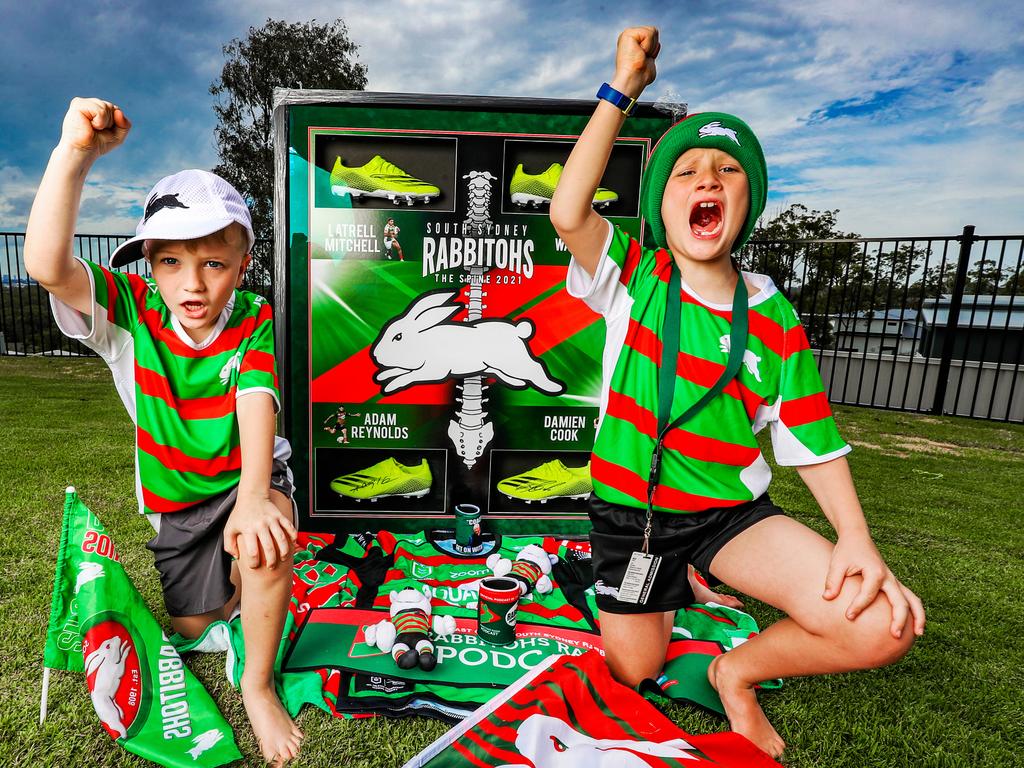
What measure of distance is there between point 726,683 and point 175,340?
6.16 feet

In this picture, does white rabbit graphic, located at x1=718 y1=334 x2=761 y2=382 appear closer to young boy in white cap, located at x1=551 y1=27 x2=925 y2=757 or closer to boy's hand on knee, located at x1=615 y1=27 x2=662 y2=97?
young boy in white cap, located at x1=551 y1=27 x2=925 y2=757

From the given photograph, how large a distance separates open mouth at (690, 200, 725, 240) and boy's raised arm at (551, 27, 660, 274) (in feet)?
0.99

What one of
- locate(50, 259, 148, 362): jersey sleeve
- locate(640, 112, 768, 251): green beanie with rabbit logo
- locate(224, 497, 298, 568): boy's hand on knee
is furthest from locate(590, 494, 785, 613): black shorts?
locate(50, 259, 148, 362): jersey sleeve

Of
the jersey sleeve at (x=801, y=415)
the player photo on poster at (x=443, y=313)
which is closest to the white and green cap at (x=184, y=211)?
the player photo on poster at (x=443, y=313)

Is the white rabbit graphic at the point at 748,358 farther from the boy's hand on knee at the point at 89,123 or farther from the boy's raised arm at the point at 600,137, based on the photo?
the boy's hand on knee at the point at 89,123

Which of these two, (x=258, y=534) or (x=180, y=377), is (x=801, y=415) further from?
(x=180, y=377)

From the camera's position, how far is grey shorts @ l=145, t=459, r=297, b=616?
5.89 ft

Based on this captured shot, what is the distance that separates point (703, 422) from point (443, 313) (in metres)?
1.44

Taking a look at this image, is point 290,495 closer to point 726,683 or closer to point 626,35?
point 726,683

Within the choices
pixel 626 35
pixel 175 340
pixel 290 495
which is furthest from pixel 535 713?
pixel 626 35

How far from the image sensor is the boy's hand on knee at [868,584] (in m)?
1.27

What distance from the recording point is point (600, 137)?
52.6 inches

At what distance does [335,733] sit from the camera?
57.1 inches

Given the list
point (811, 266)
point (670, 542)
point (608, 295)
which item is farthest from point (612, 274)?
point (811, 266)
